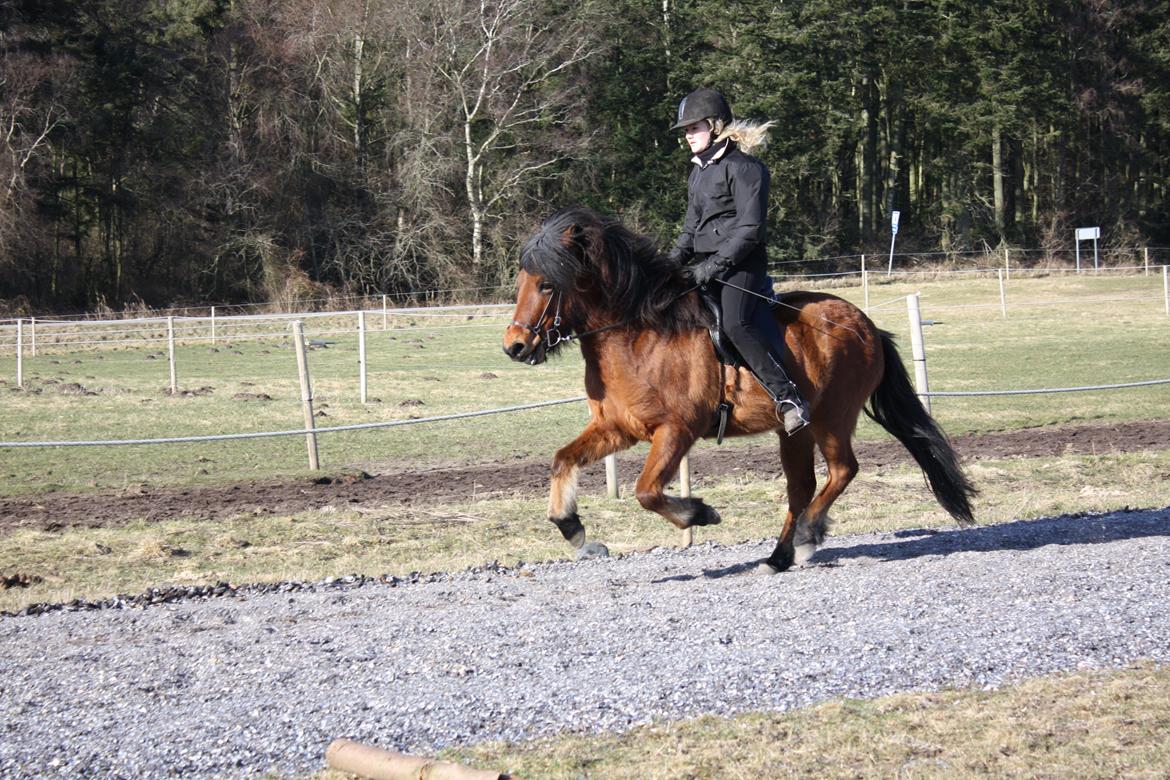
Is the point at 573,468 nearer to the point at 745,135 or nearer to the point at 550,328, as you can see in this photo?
the point at 550,328

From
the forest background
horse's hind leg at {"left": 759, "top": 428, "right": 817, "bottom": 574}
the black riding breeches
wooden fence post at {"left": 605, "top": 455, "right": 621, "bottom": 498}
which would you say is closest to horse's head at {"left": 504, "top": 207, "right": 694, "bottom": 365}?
the black riding breeches

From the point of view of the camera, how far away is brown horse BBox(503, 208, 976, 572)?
24.1ft

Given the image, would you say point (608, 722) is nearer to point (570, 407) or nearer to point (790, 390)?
point (790, 390)

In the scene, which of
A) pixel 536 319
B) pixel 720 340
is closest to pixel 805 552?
pixel 720 340

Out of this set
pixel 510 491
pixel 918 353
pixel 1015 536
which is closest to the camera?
pixel 1015 536

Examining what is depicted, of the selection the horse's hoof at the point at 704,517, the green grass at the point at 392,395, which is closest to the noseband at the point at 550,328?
the horse's hoof at the point at 704,517

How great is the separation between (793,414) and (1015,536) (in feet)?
8.36

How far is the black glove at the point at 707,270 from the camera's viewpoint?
25.2 feet

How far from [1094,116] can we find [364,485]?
52.5 metres

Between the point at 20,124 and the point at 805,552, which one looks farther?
the point at 20,124

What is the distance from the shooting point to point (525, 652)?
5.98 meters

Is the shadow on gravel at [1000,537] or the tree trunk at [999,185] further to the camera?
the tree trunk at [999,185]

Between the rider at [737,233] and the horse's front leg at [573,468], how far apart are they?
107 cm

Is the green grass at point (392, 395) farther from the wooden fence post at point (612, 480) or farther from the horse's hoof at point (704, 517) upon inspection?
the horse's hoof at point (704, 517)
